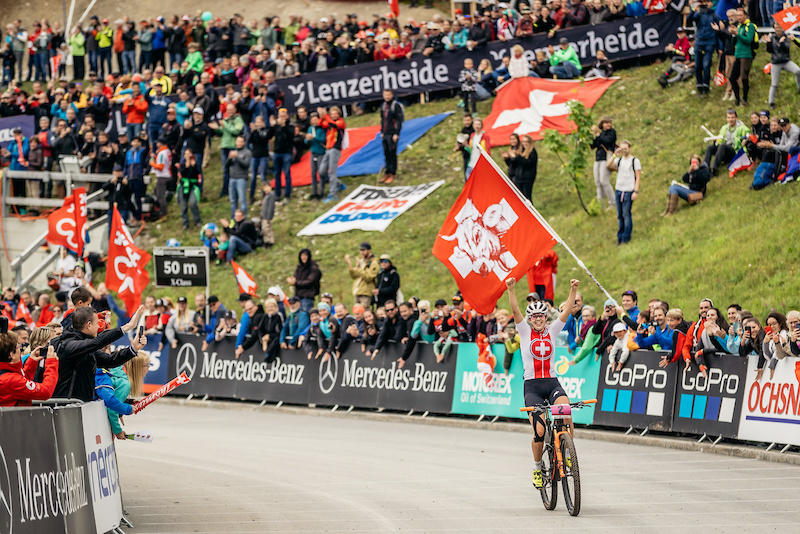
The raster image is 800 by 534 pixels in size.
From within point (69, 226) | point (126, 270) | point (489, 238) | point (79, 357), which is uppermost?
point (69, 226)

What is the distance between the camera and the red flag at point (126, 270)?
2250 cm

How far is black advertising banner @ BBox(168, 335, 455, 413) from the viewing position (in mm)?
19844

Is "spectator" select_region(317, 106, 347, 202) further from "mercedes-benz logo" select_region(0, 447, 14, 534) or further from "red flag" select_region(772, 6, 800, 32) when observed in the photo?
A: "mercedes-benz logo" select_region(0, 447, 14, 534)

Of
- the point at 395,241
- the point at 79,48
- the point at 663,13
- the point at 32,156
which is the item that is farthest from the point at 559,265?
the point at 79,48

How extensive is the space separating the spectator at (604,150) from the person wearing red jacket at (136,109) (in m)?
14.3

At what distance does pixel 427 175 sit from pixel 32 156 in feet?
38.7

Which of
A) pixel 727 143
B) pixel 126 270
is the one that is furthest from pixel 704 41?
pixel 126 270

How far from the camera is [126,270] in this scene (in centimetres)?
2255

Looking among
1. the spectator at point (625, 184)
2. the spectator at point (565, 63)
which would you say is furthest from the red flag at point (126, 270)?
the spectator at point (565, 63)

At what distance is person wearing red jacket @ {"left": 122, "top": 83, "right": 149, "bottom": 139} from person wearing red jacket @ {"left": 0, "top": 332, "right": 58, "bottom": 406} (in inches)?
956

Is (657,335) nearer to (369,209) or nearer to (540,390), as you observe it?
(540,390)

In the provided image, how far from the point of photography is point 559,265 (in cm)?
2406

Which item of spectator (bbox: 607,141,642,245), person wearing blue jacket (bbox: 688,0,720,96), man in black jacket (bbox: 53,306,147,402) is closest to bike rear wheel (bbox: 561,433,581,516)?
man in black jacket (bbox: 53,306,147,402)

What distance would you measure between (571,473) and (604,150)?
1400cm
